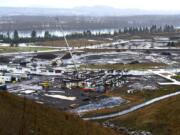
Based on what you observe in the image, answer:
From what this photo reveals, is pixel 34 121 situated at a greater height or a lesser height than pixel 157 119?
greater

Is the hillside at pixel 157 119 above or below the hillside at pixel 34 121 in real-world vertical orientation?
below

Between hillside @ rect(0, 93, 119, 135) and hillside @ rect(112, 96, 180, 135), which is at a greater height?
hillside @ rect(0, 93, 119, 135)

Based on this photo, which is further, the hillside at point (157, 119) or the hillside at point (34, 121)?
the hillside at point (157, 119)

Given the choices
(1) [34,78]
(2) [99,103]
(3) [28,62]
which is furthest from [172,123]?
(3) [28,62]

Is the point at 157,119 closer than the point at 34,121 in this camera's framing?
No
